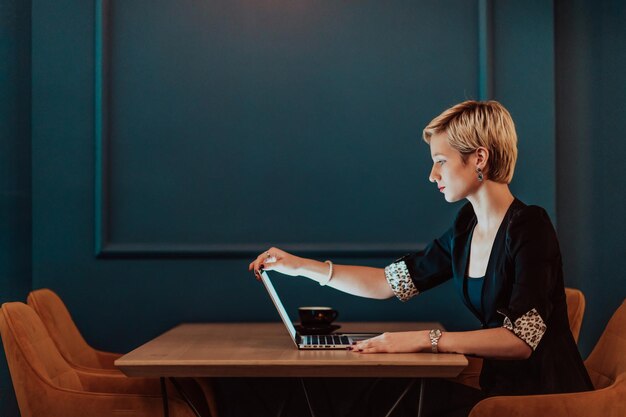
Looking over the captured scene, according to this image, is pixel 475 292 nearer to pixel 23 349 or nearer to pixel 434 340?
pixel 434 340

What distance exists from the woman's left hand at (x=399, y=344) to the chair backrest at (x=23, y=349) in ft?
3.16

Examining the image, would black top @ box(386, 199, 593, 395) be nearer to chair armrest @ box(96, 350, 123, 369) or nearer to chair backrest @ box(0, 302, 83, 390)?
chair backrest @ box(0, 302, 83, 390)

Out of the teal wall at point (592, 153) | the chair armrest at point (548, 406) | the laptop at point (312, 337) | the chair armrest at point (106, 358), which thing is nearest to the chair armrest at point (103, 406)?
the laptop at point (312, 337)

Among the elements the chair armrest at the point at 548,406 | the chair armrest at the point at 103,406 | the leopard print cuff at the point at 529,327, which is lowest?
the chair armrest at the point at 103,406

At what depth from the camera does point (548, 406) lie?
203 centimetres

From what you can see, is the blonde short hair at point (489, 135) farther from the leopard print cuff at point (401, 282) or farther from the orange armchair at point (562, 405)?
the orange armchair at point (562, 405)

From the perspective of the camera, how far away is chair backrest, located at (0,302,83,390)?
220 centimetres

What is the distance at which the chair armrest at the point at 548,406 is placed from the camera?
202cm

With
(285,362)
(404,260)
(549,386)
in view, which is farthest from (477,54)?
(285,362)

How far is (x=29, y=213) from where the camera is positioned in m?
3.21

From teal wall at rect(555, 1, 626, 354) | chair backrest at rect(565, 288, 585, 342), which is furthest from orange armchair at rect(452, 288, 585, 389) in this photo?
teal wall at rect(555, 1, 626, 354)

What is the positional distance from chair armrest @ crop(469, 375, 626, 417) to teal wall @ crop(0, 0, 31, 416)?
1.93 meters

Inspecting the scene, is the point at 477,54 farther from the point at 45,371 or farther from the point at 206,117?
the point at 45,371

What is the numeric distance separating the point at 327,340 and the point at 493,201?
0.70 m
